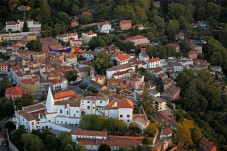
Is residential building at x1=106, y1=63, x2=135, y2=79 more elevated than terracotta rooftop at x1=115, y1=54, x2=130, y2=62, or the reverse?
terracotta rooftop at x1=115, y1=54, x2=130, y2=62

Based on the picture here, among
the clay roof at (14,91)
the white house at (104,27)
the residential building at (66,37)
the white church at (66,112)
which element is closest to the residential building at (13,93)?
the clay roof at (14,91)

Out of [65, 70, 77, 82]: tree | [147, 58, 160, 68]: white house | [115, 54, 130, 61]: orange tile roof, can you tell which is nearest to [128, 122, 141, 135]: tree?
[65, 70, 77, 82]: tree

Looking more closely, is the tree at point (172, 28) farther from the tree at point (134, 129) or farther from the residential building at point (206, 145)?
the tree at point (134, 129)

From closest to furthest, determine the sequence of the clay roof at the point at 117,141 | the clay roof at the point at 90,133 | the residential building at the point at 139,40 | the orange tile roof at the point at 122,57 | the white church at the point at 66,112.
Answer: the clay roof at the point at 117,141 → the clay roof at the point at 90,133 → the white church at the point at 66,112 → the orange tile roof at the point at 122,57 → the residential building at the point at 139,40

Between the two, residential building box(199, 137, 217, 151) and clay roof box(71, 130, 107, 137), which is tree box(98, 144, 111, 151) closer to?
clay roof box(71, 130, 107, 137)

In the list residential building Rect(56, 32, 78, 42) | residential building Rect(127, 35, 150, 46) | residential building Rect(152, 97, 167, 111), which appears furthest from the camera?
residential building Rect(127, 35, 150, 46)
